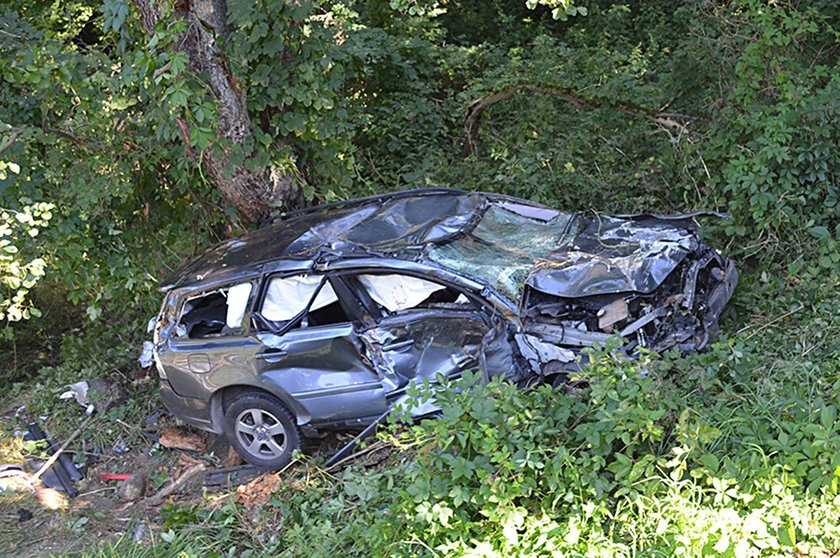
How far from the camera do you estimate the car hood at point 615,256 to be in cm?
541

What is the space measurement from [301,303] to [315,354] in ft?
1.36

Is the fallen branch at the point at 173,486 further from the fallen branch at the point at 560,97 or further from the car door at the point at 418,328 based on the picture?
the fallen branch at the point at 560,97

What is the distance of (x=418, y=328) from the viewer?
5676 mm

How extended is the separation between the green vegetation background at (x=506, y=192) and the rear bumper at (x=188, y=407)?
0.99 m

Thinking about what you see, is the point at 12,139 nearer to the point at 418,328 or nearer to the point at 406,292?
the point at 406,292

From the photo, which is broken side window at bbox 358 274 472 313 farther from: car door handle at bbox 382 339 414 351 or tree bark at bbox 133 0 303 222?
tree bark at bbox 133 0 303 222

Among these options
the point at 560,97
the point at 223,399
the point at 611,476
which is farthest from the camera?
the point at 560,97

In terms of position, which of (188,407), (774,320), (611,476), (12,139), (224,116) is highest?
(12,139)

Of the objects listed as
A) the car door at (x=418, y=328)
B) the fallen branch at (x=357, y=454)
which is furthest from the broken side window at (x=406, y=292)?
the fallen branch at (x=357, y=454)

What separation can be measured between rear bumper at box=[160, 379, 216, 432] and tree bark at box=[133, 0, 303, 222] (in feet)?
6.60

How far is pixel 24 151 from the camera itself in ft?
23.7

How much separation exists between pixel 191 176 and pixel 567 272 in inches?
162

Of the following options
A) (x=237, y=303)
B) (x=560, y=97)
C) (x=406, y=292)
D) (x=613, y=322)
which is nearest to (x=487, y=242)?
(x=406, y=292)

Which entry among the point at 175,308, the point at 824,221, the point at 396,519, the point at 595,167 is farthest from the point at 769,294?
the point at 175,308
